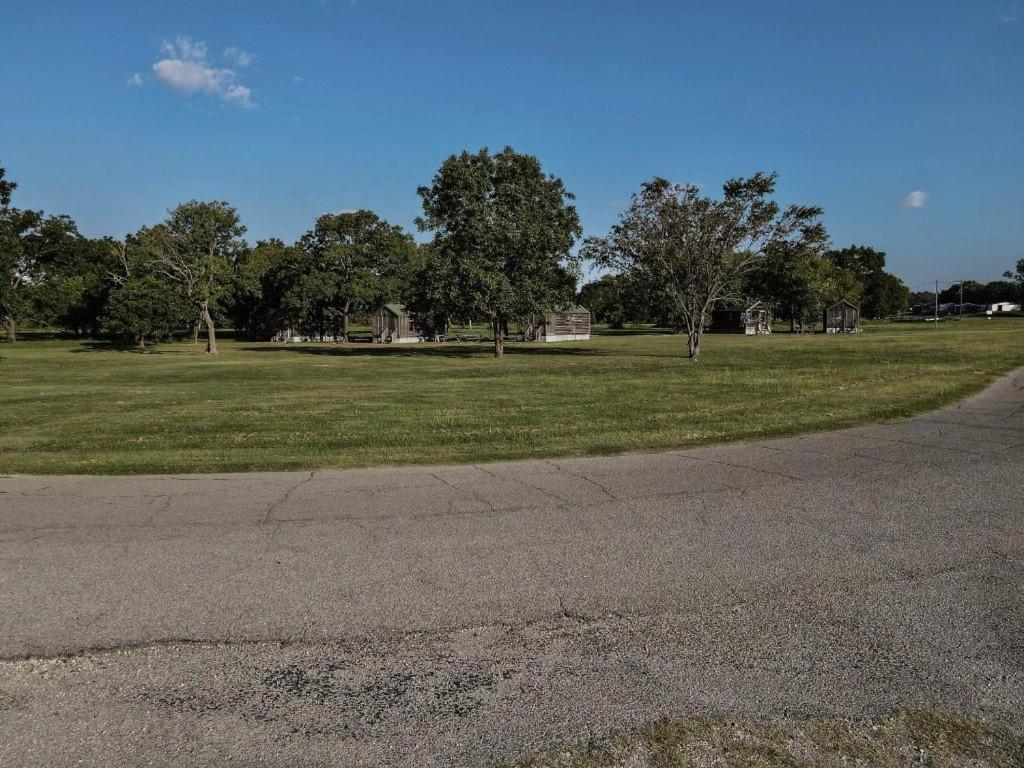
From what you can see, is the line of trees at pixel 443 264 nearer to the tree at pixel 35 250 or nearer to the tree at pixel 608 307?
the tree at pixel 35 250

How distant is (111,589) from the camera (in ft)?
15.3

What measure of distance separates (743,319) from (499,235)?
56414mm

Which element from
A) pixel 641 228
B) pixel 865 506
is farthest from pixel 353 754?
pixel 641 228

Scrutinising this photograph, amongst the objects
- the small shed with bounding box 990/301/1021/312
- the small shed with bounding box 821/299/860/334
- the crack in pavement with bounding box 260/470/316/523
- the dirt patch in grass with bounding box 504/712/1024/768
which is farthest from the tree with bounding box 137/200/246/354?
the small shed with bounding box 990/301/1021/312

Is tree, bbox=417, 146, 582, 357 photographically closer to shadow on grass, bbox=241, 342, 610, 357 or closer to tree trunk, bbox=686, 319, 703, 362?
shadow on grass, bbox=241, 342, 610, 357

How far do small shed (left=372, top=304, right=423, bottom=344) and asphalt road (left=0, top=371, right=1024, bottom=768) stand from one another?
200 feet

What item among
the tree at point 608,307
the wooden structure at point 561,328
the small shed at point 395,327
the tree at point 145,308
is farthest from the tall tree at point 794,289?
the tree at point 145,308

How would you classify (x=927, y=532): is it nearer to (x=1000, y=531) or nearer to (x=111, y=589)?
(x=1000, y=531)

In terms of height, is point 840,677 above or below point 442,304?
below

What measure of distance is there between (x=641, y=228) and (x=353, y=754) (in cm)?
3292

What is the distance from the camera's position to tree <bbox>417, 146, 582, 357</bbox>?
35812mm

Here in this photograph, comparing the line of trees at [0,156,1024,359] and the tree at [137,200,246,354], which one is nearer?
the line of trees at [0,156,1024,359]

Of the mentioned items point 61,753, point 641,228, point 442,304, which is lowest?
point 61,753

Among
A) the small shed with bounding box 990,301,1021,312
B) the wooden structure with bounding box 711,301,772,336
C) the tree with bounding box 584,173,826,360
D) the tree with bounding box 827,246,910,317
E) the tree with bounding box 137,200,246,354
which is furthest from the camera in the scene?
the small shed with bounding box 990,301,1021,312
